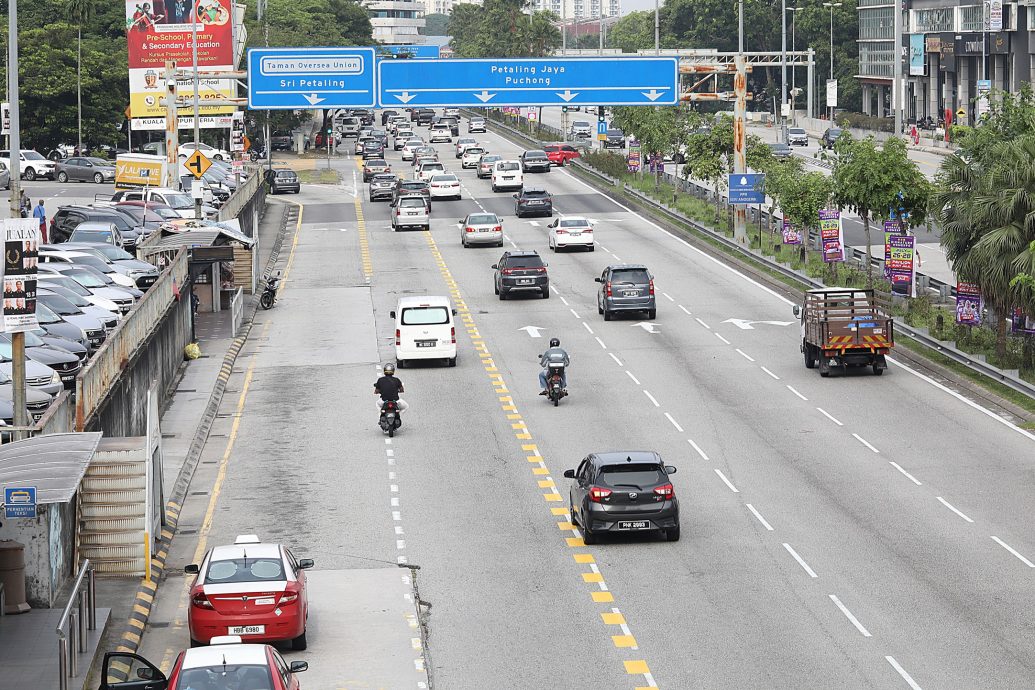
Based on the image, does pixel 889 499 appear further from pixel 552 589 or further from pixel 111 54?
pixel 111 54

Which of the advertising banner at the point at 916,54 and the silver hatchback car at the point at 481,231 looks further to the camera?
the advertising banner at the point at 916,54

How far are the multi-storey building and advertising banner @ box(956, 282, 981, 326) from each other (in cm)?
7576

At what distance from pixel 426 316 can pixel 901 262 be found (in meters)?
14.8

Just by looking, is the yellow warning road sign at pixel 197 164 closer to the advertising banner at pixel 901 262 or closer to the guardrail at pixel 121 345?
the guardrail at pixel 121 345

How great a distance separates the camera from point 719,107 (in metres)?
179

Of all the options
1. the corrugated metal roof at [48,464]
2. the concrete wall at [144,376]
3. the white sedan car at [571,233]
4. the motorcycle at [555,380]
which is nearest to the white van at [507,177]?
the white sedan car at [571,233]

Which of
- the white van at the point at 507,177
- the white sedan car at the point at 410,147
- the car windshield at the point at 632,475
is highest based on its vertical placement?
the white sedan car at the point at 410,147

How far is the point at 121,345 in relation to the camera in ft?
110

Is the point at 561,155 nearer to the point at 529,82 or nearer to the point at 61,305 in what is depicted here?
the point at 529,82

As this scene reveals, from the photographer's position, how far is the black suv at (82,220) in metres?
60.7

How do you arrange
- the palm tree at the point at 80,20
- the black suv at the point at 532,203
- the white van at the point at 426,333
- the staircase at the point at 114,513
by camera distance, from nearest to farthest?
the staircase at the point at 114,513 < the white van at the point at 426,333 < the black suv at the point at 532,203 < the palm tree at the point at 80,20

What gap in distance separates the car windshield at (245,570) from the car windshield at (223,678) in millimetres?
4683

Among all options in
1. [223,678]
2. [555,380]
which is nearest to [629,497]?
[223,678]

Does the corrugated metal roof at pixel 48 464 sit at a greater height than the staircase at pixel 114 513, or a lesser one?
greater
